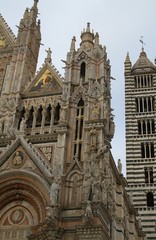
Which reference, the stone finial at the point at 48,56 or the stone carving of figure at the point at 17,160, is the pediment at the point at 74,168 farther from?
the stone finial at the point at 48,56

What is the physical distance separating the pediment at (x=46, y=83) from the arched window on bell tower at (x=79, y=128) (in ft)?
6.40

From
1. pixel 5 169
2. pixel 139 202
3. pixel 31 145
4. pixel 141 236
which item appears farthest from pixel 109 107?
pixel 139 202

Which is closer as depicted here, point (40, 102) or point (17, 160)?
point (17, 160)

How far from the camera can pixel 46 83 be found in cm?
2370

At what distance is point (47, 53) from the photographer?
25.4 m

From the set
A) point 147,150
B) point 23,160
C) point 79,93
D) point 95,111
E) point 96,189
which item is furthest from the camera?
point 147,150

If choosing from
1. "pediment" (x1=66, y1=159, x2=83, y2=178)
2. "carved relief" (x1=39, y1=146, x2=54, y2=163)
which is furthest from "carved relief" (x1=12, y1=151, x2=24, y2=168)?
"pediment" (x1=66, y1=159, x2=83, y2=178)

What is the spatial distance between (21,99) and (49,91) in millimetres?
1642

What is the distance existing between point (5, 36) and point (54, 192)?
1363 centimetres

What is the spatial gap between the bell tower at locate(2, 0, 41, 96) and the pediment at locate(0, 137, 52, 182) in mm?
4068

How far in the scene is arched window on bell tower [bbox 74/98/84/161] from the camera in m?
19.5

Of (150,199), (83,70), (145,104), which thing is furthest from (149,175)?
(83,70)

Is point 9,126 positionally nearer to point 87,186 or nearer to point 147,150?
point 87,186

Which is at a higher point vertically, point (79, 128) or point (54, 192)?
point (79, 128)
